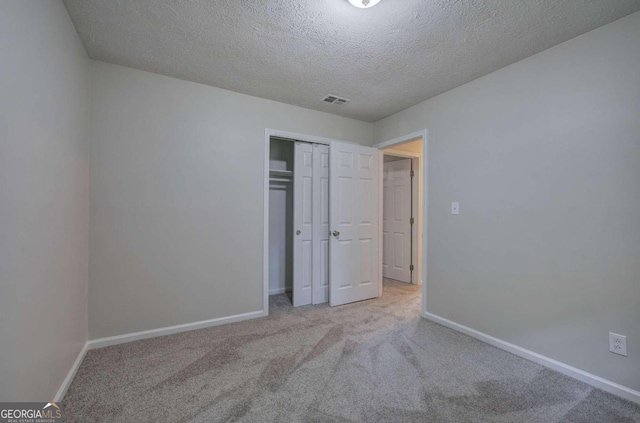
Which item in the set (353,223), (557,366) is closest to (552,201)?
(557,366)

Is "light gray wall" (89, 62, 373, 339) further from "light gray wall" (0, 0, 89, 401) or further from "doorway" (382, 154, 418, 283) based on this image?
"doorway" (382, 154, 418, 283)

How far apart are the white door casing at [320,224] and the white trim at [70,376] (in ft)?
7.17

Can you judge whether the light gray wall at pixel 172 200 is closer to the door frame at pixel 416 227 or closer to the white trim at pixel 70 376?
the white trim at pixel 70 376

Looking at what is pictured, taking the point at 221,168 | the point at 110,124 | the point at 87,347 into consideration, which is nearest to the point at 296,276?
the point at 221,168

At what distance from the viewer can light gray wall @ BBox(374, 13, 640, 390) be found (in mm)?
1696

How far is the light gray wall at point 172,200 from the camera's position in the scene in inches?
90.0

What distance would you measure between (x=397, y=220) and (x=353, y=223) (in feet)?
4.80

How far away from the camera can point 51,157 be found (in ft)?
5.10

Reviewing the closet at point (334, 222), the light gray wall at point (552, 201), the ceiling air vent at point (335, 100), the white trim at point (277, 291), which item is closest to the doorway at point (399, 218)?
the closet at point (334, 222)

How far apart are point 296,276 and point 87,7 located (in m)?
2.92

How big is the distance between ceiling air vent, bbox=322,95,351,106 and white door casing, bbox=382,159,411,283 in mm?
1898

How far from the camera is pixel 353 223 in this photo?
3461 millimetres

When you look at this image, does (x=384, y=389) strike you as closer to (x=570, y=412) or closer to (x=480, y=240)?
(x=570, y=412)

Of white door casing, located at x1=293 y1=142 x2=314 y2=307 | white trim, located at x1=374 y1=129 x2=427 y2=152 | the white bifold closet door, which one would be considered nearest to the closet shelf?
white door casing, located at x1=293 y1=142 x2=314 y2=307
